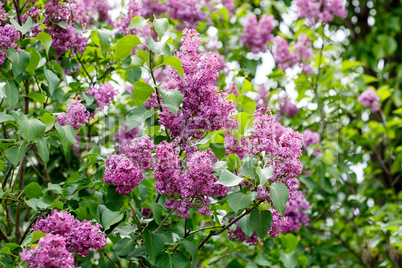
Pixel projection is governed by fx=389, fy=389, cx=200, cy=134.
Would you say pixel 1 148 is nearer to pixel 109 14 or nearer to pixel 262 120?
pixel 262 120

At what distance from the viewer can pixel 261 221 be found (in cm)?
158

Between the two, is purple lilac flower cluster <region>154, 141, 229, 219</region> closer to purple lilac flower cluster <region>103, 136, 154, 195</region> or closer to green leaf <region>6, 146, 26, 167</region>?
purple lilac flower cluster <region>103, 136, 154, 195</region>

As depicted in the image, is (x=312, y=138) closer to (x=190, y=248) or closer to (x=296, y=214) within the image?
(x=296, y=214)

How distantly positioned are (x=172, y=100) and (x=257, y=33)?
2.15 meters

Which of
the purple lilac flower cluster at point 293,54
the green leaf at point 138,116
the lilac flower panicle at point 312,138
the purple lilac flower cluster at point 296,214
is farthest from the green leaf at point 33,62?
the lilac flower panicle at point 312,138

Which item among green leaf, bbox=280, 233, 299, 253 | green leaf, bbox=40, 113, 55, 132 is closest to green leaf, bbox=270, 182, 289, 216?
green leaf, bbox=40, 113, 55, 132

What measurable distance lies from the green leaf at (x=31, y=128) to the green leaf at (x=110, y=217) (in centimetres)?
44

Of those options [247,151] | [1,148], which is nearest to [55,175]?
[1,148]

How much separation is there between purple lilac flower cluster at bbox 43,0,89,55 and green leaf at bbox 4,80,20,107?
511 millimetres

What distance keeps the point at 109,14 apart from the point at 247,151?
205cm

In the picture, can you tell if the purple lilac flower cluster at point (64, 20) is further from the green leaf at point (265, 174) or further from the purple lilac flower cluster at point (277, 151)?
the green leaf at point (265, 174)

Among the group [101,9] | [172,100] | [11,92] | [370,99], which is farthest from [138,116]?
[370,99]

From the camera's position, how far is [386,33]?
5414mm

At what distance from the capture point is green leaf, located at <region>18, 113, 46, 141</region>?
1.60m
